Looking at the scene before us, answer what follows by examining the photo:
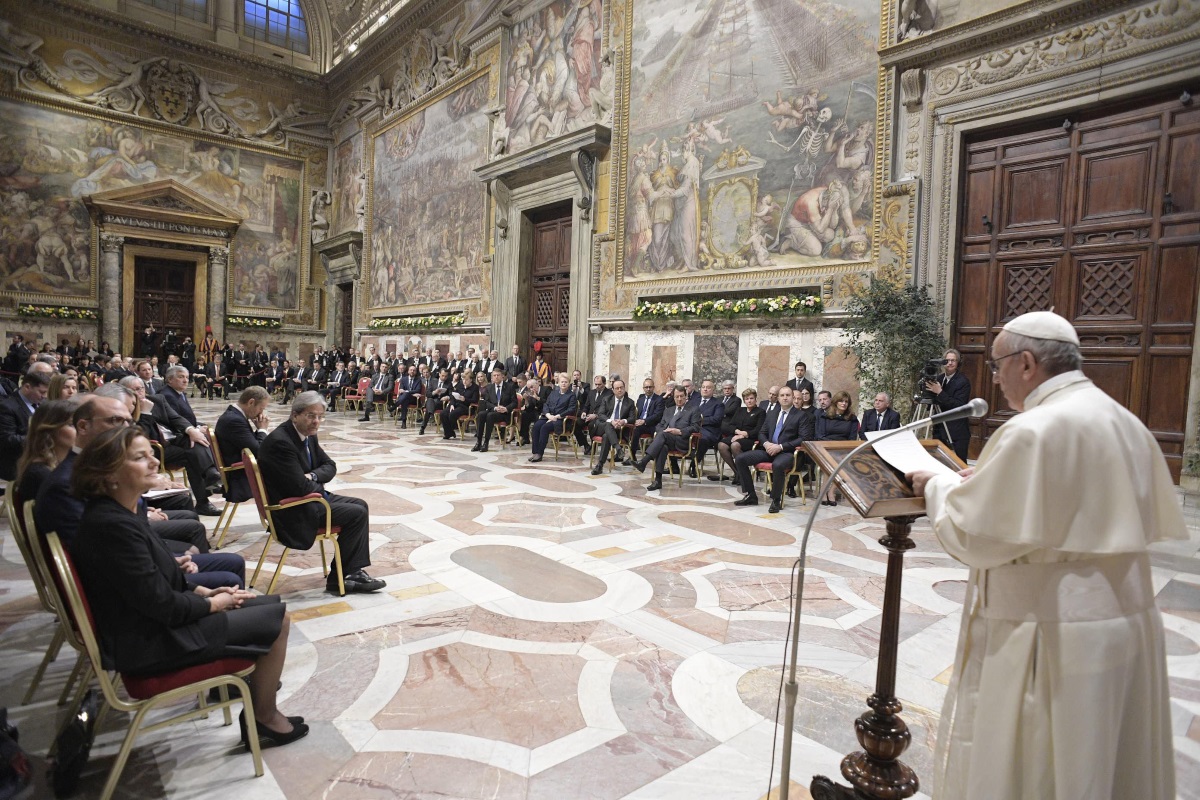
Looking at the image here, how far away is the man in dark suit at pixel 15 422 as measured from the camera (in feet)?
16.6

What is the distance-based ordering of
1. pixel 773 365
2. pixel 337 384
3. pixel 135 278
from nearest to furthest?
1. pixel 773 365
2. pixel 337 384
3. pixel 135 278

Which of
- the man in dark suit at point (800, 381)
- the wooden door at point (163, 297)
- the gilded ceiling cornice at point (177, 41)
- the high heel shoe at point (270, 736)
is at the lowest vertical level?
the high heel shoe at point (270, 736)

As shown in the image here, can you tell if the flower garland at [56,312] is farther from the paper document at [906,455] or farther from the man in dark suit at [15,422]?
the paper document at [906,455]

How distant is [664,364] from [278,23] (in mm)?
22457

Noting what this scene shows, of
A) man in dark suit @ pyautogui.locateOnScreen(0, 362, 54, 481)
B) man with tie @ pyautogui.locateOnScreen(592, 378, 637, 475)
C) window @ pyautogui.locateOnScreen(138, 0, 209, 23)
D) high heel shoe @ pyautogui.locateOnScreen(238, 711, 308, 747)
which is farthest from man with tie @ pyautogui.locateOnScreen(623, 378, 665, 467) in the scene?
window @ pyautogui.locateOnScreen(138, 0, 209, 23)

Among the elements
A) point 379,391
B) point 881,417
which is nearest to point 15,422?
point 881,417

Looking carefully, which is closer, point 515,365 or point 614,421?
point 614,421

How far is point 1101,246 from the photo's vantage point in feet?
23.9

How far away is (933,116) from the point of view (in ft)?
27.5

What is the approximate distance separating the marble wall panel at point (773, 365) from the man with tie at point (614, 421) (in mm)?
2081

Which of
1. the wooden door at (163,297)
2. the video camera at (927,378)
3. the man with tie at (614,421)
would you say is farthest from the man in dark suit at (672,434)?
the wooden door at (163,297)

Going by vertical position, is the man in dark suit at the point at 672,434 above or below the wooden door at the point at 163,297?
below

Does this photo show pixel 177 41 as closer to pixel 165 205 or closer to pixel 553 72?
pixel 165 205

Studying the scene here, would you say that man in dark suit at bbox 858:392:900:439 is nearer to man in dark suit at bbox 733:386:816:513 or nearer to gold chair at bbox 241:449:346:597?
man in dark suit at bbox 733:386:816:513
